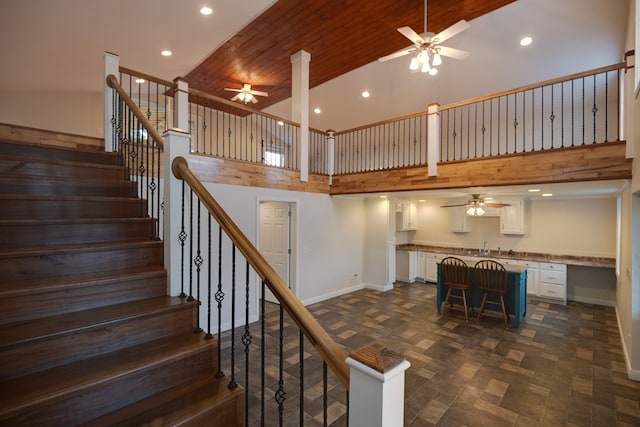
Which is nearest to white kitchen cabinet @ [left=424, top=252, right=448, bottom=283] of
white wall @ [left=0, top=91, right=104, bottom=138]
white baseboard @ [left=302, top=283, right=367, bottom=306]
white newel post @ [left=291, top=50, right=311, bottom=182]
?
white baseboard @ [left=302, top=283, right=367, bottom=306]

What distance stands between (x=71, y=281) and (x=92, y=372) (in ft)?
2.04

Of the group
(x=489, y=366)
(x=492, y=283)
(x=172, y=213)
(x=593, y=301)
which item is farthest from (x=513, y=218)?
(x=172, y=213)

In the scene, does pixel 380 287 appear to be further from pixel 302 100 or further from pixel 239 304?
pixel 302 100

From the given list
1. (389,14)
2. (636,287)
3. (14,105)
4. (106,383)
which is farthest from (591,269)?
(14,105)

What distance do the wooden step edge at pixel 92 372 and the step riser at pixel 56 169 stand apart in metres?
1.74

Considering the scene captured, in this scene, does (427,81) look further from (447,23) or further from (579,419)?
(579,419)

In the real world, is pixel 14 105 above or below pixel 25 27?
below

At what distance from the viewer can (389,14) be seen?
4.38 meters

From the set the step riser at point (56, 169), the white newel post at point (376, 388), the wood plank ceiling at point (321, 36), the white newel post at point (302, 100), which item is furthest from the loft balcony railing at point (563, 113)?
the step riser at point (56, 169)

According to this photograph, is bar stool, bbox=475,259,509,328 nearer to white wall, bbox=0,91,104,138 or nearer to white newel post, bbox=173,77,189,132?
white newel post, bbox=173,77,189,132

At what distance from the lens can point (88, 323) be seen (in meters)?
1.58

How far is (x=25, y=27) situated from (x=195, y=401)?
542cm

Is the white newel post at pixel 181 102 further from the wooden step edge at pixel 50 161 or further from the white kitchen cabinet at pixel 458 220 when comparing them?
the white kitchen cabinet at pixel 458 220

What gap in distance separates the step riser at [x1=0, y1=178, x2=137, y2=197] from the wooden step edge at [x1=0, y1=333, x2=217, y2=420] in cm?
156
